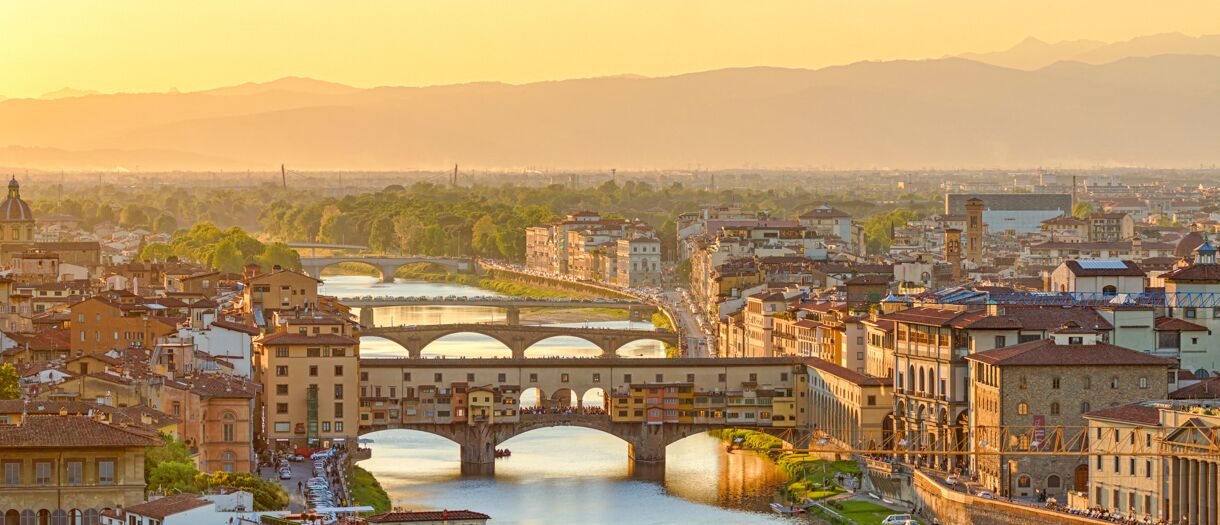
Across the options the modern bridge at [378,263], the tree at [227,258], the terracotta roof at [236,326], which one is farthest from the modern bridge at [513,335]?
the modern bridge at [378,263]

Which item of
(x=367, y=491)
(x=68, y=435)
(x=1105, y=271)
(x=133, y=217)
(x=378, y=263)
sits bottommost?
(x=367, y=491)

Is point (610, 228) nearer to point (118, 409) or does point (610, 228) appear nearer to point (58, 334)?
point (58, 334)

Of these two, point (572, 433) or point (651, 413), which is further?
point (572, 433)

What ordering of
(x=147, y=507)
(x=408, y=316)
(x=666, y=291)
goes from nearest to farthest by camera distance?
(x=147, y=507), (x=408, y=316), (x=666, y=291)

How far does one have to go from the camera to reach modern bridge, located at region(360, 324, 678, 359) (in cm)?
6525

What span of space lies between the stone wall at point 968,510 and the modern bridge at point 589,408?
315 inches

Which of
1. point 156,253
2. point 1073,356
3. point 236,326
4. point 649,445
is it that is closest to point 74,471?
point 1073,356

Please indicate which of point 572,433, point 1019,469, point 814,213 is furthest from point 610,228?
point 1019,469

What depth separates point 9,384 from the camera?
122 feet

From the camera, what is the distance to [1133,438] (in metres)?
35.7

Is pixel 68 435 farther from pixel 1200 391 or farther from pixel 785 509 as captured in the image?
pixel 1200 391

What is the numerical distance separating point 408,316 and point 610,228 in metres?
25.9

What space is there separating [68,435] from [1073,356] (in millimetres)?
17973

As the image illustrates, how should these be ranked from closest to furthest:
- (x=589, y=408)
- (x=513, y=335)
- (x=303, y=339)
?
1. (x=303, y=339)
2. (x=589, y=408)
3. (x=513, y=335)
